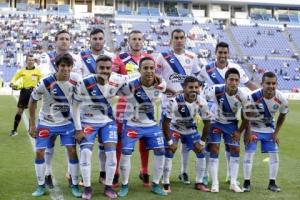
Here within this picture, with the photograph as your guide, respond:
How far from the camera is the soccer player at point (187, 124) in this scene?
7297 mm

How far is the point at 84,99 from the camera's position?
6840mm

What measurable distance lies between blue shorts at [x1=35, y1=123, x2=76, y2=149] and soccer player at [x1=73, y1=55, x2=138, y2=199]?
0.20 meters

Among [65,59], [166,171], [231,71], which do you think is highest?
[65,59]

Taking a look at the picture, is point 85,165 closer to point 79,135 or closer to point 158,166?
point 79,135

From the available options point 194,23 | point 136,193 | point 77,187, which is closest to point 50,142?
point 77,187

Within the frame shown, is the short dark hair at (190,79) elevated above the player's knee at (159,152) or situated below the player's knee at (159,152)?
above

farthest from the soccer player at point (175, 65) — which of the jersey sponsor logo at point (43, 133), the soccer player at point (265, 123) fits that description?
the jersey sponsor logo at point (43, 133)

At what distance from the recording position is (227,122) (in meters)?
7.59

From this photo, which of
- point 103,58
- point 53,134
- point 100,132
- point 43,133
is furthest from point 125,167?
point 103,58

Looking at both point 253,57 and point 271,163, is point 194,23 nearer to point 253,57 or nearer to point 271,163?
point 253,57

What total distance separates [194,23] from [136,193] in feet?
146

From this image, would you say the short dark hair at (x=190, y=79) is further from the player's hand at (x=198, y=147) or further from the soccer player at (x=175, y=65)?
the player's hand at (x=198, y=147)

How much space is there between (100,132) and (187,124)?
1.36 meters

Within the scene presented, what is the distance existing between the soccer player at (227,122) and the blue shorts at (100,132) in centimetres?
156
